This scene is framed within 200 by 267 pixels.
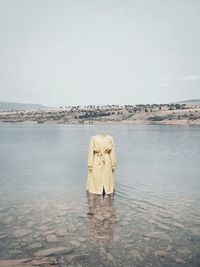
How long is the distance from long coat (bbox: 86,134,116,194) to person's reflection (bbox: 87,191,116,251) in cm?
59

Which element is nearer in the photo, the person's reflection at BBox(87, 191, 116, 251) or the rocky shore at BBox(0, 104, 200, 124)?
the person's reflection at BBox(87, 191, 116, 251)

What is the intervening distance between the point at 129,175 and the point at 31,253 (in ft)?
39.9

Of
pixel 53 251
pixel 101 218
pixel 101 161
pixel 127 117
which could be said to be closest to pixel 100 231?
pixel 101 218

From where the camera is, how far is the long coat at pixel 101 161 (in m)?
13.8

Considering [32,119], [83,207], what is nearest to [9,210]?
[83,207]

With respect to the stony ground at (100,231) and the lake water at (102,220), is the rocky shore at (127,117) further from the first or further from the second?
the stony ground at (100,231)

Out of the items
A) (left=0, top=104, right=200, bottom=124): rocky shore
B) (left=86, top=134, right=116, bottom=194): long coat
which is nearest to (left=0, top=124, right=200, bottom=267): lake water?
(left=86, top=134, right=116, bottom=194): long coat

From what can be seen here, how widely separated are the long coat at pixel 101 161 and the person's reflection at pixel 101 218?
586 mm

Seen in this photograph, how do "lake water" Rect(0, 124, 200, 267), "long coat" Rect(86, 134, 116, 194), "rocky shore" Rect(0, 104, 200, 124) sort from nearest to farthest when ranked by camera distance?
"lake water" Rect(0, 124, 200, 267), "long coat" Rect(86, 134, 116, 194), "rocky shore" Rect(0, 104, 200, 124)

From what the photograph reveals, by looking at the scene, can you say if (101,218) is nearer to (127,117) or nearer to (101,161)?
(101,161)

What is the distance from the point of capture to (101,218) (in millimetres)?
11211

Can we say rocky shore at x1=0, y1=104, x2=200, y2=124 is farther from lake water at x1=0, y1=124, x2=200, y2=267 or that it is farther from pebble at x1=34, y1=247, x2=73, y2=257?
pebble at x1=34, y1=247, x2=73, y2=257

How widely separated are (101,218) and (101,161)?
3.07 meters

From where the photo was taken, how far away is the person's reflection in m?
9.45
